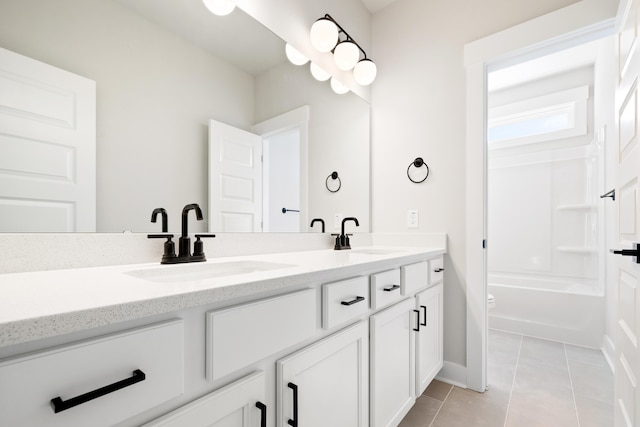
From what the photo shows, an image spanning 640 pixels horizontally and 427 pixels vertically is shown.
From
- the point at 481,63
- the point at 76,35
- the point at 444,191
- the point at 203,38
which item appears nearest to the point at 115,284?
the point at 76,35

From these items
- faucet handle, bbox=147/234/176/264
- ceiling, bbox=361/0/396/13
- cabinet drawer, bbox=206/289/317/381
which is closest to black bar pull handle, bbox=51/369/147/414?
cabinet drawer, bbox=206/289/317/381

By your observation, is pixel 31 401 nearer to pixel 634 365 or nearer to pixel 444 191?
pixel 634 365

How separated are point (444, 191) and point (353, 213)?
0.59 m

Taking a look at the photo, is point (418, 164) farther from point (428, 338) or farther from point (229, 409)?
point (229, 409)

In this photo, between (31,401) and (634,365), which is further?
(634,365)

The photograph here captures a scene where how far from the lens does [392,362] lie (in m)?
1.25

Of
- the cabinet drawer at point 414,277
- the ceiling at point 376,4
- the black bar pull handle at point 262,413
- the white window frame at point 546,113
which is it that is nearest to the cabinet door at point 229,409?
the black bar pull handle at point 262,413

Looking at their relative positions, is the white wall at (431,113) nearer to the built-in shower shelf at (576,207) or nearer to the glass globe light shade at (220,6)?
the glass globe light shade at (220,6)

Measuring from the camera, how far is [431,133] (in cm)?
197

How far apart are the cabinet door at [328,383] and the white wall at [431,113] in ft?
3.50

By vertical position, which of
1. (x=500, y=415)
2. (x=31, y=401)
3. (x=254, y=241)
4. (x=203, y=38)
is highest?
(x=203, y=38)

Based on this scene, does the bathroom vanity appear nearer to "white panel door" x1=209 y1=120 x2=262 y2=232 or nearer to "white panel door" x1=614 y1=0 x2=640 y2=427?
"white panel door" x1=209 y1=120 x2=262 y2=232

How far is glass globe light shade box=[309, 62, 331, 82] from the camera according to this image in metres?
1.80

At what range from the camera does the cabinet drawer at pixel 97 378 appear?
0.39m
